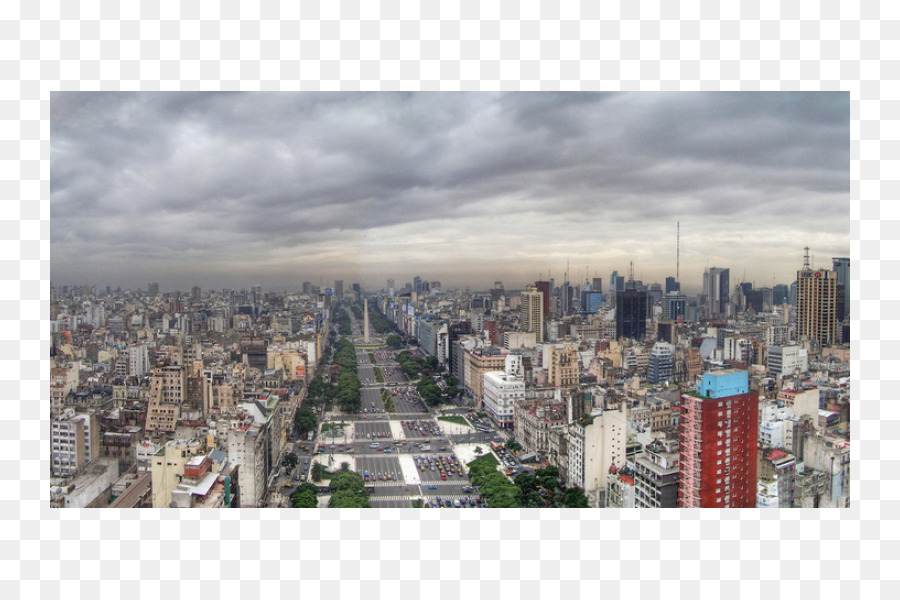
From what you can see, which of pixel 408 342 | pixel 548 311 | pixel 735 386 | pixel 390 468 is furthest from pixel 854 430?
pixel 408 342

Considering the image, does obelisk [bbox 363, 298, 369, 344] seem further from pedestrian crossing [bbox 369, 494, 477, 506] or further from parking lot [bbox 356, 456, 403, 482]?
pedestrian crossing [bbox 369, 494, 477, 506]

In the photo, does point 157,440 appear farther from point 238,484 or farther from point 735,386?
point 735,386

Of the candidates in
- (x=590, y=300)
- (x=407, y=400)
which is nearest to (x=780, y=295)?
(x=590, y=300)

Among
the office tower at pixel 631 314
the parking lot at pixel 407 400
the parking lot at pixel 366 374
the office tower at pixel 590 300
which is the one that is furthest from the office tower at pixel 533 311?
the parking lot at pixel 366 374

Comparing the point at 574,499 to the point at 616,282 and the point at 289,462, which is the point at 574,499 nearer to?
the point at 289,462

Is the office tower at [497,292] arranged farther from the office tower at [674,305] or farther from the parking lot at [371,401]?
the parking lot at [371,401]

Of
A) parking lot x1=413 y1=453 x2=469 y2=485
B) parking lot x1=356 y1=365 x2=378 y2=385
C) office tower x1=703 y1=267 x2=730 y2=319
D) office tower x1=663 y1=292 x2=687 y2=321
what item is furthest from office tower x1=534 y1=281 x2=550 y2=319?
parking lot x1=356 y1=365 x2=378 y2=385
